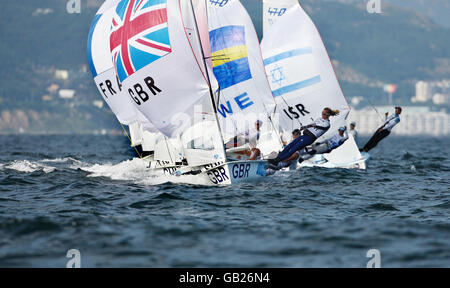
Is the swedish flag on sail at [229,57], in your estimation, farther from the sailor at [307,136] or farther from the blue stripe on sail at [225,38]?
the sailor at [307,136]

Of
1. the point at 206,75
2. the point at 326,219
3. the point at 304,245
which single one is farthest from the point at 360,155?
the point at 304,245

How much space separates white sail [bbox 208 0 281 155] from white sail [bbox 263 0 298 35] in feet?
15.2

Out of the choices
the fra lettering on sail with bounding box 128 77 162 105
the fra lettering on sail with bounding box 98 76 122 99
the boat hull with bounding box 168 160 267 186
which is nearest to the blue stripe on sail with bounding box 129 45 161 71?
the fra lettering on sail with bounding box 128 77 162 105

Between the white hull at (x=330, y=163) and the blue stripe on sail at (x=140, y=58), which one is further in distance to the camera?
the white hull at (x=330, y=163)

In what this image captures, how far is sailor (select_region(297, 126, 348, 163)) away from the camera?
22.2 metres

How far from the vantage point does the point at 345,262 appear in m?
8.59

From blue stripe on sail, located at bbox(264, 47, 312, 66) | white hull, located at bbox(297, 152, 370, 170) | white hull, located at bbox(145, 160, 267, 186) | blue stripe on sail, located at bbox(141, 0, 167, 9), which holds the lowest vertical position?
white hull, located at bbox(297, 152, 370, 170)

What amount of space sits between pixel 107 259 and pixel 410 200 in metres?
7.89

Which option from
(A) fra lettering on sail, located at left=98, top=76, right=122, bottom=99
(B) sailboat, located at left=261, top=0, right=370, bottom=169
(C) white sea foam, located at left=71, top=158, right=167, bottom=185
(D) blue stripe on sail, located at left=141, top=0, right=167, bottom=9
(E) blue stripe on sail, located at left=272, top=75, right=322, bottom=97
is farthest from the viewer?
(E) blue stripe on sail, located at left=272, top=75, right=322, bottom=97

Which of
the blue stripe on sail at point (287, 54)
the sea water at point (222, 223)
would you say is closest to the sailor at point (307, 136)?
the sea water at point (222, 223)

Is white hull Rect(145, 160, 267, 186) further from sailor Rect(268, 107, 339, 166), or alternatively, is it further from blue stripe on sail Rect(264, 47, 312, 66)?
blue stripe on sail Rect(264, 47, 312, 66)

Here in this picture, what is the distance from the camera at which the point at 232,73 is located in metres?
20.1

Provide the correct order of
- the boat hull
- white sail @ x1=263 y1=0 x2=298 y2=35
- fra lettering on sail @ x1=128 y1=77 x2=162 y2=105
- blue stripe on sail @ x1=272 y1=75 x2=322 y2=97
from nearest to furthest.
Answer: the boat hull, fra lettering on sail @ x1=128 y1=77 x2=162 y2=105, blue stripe on sail @ x1=272 y1=75 x2=322 y2=97, white sail @ x1=263 y1=0 x2=298 y2=35

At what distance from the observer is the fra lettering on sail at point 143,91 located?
641 inches
